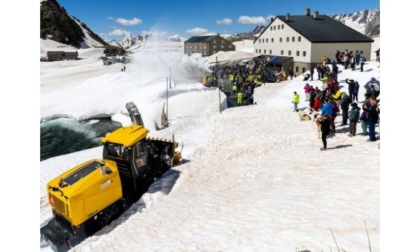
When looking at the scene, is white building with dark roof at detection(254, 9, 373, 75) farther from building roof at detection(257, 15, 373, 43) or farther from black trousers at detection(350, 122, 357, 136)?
black trousers at detection(350, 122, 357, 136)

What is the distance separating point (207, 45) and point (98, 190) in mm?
74329

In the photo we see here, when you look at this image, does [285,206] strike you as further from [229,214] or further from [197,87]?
[197,87]

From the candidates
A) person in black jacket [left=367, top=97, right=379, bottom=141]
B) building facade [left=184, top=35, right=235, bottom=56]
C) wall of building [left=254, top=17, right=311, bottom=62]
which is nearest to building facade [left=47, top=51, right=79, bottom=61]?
building facade [left=184, top=35, right=235, bottom=56]

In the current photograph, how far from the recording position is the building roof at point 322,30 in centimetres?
3550

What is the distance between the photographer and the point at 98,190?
8.17 meters

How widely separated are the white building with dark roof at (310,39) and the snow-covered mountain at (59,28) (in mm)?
83407

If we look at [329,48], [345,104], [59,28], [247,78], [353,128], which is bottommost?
[353,128]

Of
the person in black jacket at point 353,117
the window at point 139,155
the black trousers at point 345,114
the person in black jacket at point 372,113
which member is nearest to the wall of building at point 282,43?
the black trousers at point 345,114

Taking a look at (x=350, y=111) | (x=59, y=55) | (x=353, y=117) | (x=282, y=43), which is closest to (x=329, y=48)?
(x=282, y=43)

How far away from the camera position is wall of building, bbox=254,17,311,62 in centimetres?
3591

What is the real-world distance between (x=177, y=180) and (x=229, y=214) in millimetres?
3208

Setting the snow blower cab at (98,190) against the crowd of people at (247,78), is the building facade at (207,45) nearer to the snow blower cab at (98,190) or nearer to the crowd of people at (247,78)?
the crowd of people at (247,78)

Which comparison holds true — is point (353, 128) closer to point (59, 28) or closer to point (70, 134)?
point (70, 134)
